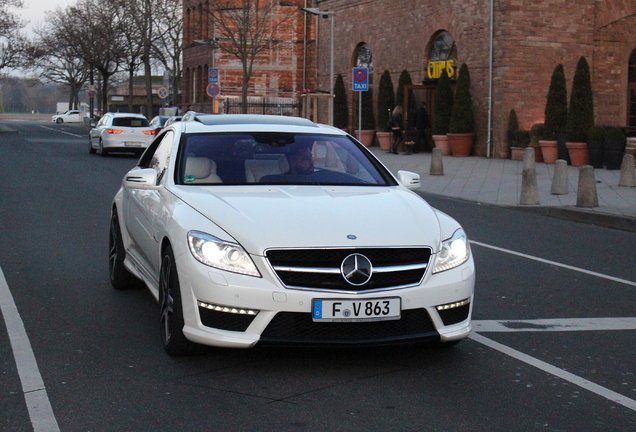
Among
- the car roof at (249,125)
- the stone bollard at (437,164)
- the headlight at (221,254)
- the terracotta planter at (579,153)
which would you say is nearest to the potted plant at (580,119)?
the terracotta planter at (579,153)

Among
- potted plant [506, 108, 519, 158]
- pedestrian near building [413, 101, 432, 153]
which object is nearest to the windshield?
potted plant [506, 108, 519, 158]

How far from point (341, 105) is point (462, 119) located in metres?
12.0

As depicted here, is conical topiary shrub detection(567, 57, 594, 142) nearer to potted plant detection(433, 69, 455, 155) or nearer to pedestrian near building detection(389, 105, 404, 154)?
potted plant detection(433, 69, 455, 155)

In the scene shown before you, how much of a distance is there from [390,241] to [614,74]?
29735mm

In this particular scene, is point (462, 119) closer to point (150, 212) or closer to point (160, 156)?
point (160, 156)

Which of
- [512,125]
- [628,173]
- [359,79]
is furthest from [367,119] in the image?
[628,173]

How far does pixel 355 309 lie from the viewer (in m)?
5.23

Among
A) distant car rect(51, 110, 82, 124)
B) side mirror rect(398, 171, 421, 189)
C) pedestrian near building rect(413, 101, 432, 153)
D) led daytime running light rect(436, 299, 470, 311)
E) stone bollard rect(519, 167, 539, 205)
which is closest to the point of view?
led daytime running light rect(436, 299, 470, 311)

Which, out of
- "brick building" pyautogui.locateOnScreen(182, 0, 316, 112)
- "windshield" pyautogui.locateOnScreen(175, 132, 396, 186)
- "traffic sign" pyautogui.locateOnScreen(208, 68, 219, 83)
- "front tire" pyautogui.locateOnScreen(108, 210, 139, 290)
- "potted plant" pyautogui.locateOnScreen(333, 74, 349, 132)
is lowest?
"front tire" pyautogui.locateOnScreen(108, 210, 139, 290)

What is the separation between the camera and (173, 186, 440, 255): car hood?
5.32 meters

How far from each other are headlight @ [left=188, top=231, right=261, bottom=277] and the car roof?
184 centimetres

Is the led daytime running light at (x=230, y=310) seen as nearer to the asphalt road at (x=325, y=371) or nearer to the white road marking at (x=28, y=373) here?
the asphalt road at (x=325, y=371)

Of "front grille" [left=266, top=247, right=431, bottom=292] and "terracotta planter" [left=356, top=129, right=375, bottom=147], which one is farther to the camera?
"terracotta planter" [left=356, top=129, right=375, bottom=147]

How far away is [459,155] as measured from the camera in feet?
107
